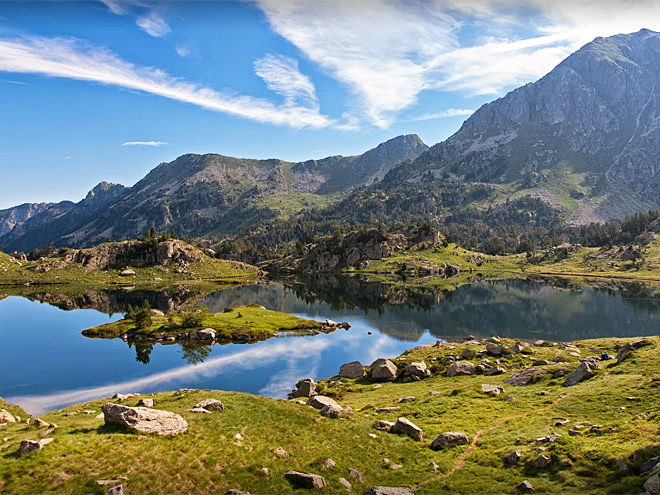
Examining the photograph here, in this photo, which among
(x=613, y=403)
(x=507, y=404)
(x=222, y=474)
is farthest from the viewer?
(x=507, y=404)

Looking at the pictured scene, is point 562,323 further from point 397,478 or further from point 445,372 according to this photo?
point 397,478

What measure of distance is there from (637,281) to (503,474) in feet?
672

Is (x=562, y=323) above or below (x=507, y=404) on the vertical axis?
below

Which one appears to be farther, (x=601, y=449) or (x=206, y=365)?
(x=206, y=365)

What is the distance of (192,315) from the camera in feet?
297

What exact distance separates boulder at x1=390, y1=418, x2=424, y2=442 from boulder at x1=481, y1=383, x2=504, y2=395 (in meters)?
12.2

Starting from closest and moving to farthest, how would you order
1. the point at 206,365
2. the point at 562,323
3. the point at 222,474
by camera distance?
1. the point at 222,474
2. the point at 206,365
3. the point at 562,323

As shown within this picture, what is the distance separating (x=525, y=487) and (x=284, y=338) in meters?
73.3

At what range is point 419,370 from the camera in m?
49.4

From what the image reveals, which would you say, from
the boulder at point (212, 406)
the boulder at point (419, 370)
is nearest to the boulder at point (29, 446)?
the boulder at point (212, 406)

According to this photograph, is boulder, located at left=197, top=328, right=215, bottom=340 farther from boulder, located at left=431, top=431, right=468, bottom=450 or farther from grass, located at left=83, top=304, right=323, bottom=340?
boulder, located at left=431, top=431, right=468, bottom=450

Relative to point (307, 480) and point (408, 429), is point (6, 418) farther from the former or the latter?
point (408, 429)

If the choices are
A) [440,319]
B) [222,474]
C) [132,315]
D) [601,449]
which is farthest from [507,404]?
[132,315]

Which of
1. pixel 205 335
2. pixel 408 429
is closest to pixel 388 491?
pixel 408 429
